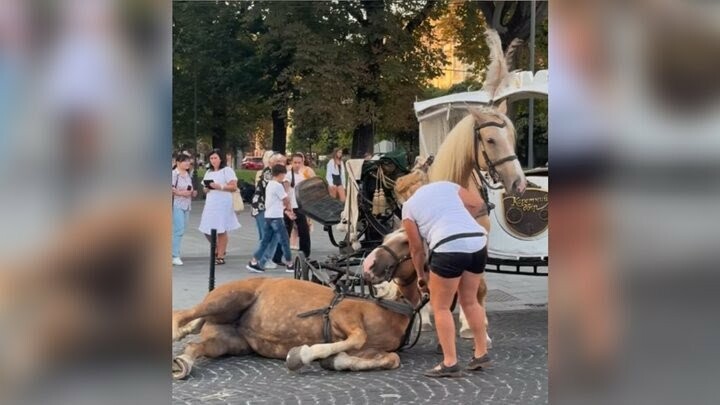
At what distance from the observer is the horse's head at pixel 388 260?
5.62 metres

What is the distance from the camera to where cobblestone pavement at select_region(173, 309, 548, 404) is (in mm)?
4852

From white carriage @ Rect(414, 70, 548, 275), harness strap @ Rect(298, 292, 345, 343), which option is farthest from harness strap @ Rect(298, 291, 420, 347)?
white carriage @ Rect(414, 70, 548, 275)

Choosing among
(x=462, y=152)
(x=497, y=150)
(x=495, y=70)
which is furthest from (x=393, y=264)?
(x=495, y=70)

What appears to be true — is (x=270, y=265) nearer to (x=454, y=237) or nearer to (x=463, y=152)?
(x=463, y=152)

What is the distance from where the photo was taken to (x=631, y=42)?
1.59 metres

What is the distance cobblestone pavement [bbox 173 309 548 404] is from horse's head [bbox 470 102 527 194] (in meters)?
1.37

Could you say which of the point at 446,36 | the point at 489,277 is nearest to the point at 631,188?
the point at 489,277

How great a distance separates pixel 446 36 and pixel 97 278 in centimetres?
1961

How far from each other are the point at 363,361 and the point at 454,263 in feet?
3.34

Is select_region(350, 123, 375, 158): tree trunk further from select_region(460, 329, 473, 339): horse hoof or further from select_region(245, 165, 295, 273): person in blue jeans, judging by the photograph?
select_region(460, 329, 473, 339): horse hoof

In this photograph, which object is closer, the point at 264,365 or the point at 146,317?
the point at 146,317

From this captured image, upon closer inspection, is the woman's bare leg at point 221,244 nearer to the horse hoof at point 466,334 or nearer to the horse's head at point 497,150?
the horse hoof at point 466,334

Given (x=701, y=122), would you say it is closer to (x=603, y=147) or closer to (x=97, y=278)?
(x=603, y=147)

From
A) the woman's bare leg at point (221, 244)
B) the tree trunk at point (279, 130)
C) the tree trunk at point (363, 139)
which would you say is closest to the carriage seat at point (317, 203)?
the woman's bare leg at point (221, 244)
